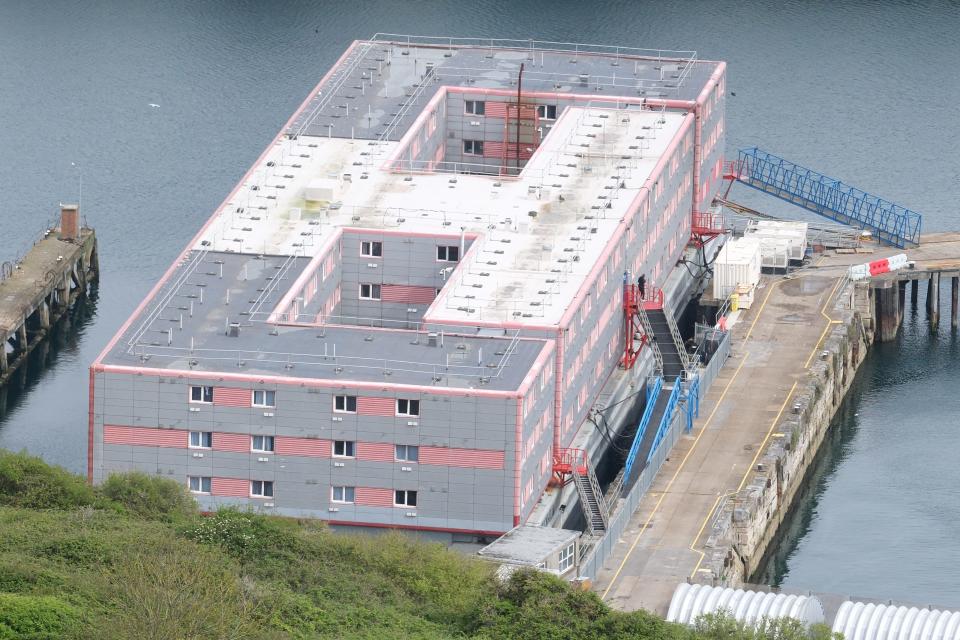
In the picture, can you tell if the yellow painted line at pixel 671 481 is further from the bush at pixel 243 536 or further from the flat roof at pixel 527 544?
the bush at pixel 243 536

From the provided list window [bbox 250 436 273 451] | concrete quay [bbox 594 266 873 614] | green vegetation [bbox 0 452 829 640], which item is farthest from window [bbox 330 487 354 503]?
concrete quay [bbox 594 266 873 614]

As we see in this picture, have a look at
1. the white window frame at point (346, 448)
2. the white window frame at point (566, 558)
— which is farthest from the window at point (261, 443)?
the white window frame at point (566, 558)

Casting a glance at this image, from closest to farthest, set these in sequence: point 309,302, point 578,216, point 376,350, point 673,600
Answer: point 673,600 < point 376,350 < point 309,302 < point 578,216

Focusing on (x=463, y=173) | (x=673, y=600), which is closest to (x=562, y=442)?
(x=673, y=600)

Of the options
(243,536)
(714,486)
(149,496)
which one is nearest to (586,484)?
(714,486)

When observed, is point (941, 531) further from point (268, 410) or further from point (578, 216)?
point (268, 410)

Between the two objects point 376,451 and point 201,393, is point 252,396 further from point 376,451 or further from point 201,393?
point 376,451
